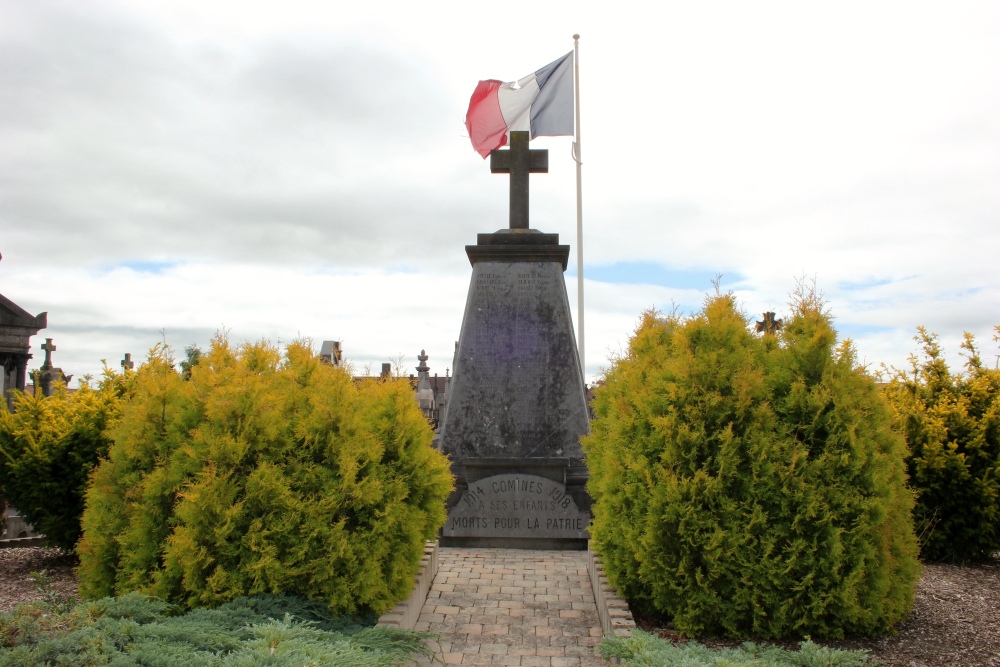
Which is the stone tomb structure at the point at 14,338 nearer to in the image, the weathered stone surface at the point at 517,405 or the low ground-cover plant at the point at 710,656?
the weathered stone surface at the point at 517,405

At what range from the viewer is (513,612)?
19.2ft

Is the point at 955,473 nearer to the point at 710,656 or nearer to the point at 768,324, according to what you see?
the point at 768,324

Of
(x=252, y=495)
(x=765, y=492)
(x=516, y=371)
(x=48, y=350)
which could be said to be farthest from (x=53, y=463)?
(x=48, y=350)

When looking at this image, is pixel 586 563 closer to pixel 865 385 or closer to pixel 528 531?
pixel 528 531

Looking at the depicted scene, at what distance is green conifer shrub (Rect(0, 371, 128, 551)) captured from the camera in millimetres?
7328

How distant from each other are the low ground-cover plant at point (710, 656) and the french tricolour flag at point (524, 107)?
29.1 feet

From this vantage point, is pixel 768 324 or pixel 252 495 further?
pixel 768 324

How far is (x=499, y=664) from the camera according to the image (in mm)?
4637

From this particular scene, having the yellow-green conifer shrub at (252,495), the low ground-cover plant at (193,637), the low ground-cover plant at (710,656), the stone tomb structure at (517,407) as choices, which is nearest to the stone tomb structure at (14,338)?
the stone tomb structure at (517,407)

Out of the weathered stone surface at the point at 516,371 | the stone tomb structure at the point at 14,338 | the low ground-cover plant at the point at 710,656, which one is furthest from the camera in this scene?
the stone tomb structure at the point at 14,338

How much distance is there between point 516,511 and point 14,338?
1391 cm

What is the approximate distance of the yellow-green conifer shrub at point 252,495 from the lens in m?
4.62

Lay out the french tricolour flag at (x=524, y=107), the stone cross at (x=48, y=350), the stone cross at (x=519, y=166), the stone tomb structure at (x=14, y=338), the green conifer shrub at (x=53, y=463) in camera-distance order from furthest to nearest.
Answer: the stone cross at (x=48, y=350)
the stone tomb structure at (x=14, y=338)
the french tricolour flag at (x=524, y=107)
the stone cross at (x=519, y=166)
the green conifer shrub at (x=53, y=463)

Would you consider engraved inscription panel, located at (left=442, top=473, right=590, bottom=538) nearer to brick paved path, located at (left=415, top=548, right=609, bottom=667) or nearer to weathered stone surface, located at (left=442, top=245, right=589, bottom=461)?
weathered stone surface, located at (left=442, top=245, right=589, bottom=461)
